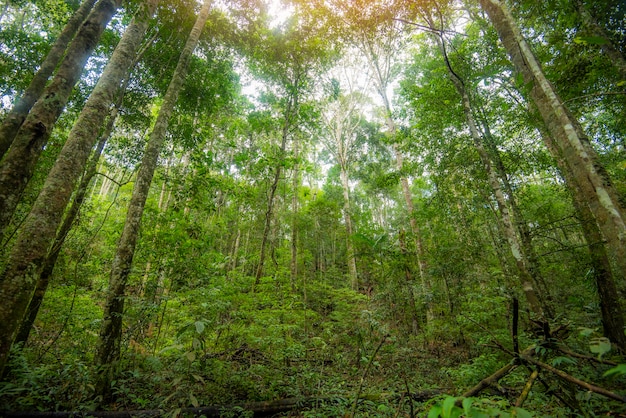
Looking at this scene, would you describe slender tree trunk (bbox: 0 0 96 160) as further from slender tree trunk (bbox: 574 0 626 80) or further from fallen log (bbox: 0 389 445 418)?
slender tree trunk (bbox: 574 0 626 80)

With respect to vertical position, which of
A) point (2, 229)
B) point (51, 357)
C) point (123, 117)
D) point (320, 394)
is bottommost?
point (320, 394)

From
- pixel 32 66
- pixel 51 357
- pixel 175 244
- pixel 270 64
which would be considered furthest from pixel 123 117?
pixel 51 357

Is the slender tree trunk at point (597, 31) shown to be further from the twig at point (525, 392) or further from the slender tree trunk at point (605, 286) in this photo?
the twig at point (525, 392)

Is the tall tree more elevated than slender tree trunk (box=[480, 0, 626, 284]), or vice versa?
the tall tree

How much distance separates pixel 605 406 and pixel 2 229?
661 centimetres

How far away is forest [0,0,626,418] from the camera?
3.14 meters

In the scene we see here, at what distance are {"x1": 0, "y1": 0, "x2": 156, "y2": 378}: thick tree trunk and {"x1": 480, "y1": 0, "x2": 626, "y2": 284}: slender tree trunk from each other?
5.81 metres

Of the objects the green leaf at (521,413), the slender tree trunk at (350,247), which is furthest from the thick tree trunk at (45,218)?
the slender tree trunk at (350,247)

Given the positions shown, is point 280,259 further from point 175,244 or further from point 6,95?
point 6,95

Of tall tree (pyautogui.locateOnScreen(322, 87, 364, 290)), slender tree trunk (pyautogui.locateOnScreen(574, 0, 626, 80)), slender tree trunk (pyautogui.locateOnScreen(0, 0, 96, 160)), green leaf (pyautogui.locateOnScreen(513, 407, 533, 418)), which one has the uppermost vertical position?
tall tree (pyautogui.locateOnScreen(322, 87, 364, 290))

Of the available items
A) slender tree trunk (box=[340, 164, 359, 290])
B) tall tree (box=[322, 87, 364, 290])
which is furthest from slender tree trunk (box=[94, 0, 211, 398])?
tall tree (box=[322, 87, 364, 290])

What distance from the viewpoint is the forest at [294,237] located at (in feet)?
10.3

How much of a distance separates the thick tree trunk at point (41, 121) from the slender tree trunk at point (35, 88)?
0.51m

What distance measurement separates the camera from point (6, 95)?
695 cm
